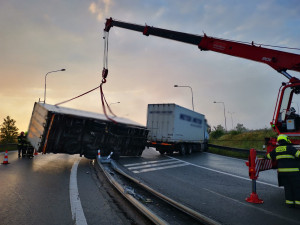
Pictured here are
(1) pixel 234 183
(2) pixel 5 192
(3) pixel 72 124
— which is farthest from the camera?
(3) pixel 72 124

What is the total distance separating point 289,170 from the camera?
603 cm

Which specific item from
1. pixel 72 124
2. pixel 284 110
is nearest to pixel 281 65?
pixel 284 110

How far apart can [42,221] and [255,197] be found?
16.4 ft

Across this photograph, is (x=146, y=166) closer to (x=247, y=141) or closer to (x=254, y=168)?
(x=254, y=168)

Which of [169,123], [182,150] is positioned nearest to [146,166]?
[169,123]

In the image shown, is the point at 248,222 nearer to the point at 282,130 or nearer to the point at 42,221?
the point at 42,221

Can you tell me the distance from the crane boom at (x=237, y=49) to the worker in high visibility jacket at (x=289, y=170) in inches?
154

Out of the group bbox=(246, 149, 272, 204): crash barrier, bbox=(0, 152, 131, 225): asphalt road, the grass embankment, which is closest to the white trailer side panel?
the grass embankment

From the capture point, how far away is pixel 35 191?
642 centimetres

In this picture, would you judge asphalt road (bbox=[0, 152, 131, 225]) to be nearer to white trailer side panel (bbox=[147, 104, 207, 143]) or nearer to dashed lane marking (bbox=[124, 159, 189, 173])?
dashed lane marking (bbox=[124, 159, 189, 173])

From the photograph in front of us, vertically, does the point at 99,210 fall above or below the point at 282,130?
below

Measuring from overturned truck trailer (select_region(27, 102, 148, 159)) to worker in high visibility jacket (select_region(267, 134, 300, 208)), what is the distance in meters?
8.58

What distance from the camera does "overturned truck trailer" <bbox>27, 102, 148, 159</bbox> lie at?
36.3 ft

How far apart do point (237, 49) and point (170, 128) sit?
10.0 m
